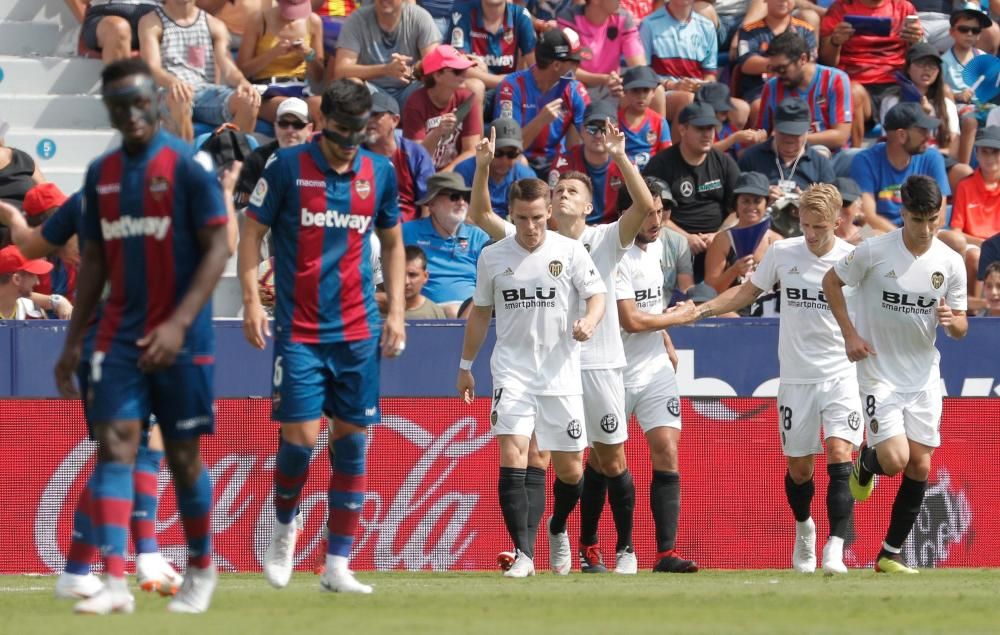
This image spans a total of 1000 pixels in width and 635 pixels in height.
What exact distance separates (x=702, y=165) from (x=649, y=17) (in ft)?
9.50

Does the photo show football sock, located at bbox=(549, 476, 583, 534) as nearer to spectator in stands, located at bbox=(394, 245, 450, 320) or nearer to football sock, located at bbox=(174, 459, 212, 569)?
spectator in stands, located at bbox=(394, 245, 450, 320)

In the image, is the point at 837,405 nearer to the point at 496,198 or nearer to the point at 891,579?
the point at 891,579

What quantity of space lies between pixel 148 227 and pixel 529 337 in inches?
155

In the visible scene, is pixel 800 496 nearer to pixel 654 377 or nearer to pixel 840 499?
pixel 840 499

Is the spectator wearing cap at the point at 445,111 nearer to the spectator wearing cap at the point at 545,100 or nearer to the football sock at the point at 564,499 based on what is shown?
the spectator wearing cap at the point at 545,100

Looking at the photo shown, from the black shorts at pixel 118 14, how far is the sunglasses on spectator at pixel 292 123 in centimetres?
261

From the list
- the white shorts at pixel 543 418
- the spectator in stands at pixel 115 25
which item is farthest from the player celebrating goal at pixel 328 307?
the spectator in stands at pixel 115 25

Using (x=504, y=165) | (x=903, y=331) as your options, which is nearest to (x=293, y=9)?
(x=504, y=165)

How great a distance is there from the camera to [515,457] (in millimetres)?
10250

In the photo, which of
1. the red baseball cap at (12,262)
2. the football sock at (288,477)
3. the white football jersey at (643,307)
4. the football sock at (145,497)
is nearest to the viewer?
the football sock at (145,497)

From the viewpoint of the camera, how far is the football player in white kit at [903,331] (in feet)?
34.7

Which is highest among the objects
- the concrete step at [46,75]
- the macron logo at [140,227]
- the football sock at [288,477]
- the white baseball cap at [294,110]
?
the concrete step at [46,75]

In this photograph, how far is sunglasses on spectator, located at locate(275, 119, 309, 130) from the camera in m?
13.4

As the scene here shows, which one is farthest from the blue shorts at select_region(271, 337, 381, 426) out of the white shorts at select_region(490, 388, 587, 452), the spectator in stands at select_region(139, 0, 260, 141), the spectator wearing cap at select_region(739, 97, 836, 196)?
the spectator wearing cap at select_region(739, 97, 836, 196)
